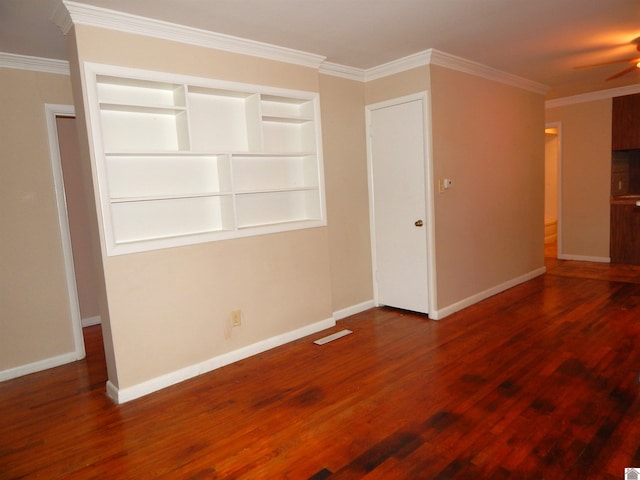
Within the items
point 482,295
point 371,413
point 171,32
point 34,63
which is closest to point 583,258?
point 482,295

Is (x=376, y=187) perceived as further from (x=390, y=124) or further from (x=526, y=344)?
(x=526, y=344)

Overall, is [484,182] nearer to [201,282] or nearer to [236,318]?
[236,318]

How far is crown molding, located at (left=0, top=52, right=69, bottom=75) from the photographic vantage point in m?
3.26

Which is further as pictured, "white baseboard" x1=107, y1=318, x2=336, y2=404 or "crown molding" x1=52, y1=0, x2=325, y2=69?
"white baseboard" x1=107, y1=318, x2=336, y2=404

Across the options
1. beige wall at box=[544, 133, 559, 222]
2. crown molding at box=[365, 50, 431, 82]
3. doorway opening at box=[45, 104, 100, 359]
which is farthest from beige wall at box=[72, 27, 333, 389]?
beige wall at box=[544, 133, 559, 222]

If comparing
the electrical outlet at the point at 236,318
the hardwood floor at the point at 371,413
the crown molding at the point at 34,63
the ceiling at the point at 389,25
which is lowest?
the hardwood floor at the point at 371,413

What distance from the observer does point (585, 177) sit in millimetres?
6418

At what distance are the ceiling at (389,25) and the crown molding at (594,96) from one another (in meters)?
2.02

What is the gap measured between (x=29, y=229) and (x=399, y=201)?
3.32 metres

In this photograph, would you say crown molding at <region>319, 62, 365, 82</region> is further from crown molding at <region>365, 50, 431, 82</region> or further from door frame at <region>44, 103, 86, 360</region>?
door frame at <region>44, 103, 86, 360</region>

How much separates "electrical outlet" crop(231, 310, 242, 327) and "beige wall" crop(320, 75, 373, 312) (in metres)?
1.13

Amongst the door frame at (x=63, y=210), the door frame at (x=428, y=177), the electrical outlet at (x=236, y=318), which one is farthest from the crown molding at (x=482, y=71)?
the door frame at (x=63, y=210)

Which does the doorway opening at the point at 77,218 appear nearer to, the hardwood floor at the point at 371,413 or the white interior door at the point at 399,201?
the hardwood floor at the point at 371,413

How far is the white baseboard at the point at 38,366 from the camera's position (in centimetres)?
338
